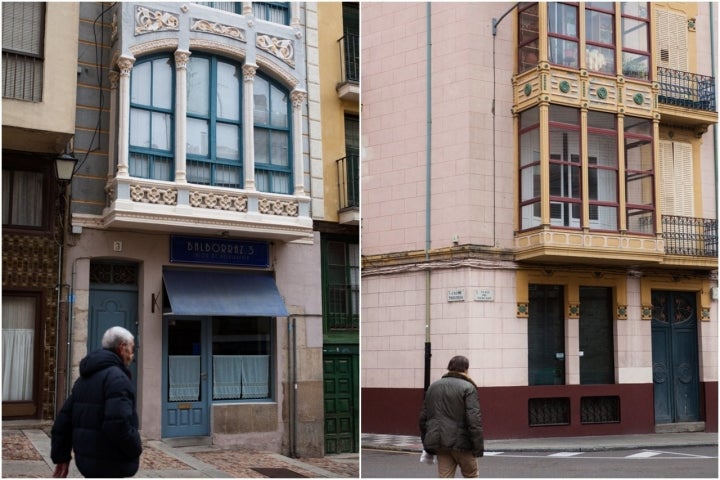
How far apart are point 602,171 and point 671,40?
4.43 meters

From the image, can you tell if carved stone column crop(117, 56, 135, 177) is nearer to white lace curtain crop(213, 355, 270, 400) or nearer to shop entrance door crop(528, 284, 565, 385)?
white lace curtain crop(213, 355, 270, 400)

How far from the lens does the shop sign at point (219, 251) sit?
15102 mm

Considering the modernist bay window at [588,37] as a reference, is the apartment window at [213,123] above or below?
below

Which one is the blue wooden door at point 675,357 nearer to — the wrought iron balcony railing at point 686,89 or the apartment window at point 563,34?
the wrought iron balcony railing at point 686,89

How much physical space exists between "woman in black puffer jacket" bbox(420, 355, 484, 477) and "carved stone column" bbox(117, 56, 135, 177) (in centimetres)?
745

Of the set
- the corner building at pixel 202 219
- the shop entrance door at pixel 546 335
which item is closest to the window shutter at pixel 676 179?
the shop entrance door at pixel 546 335

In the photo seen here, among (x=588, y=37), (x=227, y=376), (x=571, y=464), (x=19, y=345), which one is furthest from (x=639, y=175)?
(x=19, y=345)

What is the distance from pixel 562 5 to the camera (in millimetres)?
18625

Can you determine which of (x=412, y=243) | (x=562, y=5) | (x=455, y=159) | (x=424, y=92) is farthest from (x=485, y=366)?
(x=562, y=5)

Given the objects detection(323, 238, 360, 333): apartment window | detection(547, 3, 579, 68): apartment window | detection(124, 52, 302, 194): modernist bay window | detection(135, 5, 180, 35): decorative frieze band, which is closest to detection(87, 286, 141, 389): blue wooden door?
detection(124, 52, 302, 194): modernist bay window

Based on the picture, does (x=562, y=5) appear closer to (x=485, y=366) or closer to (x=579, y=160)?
(x=579, y=160)

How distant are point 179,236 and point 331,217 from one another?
9.96ft

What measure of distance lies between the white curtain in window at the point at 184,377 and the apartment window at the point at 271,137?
3.19 metres

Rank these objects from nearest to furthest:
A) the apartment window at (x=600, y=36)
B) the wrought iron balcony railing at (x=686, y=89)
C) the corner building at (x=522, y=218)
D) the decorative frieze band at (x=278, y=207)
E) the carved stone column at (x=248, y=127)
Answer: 1. the carved stone column at (x=248, y=127)
2. the decorative frieze band at (x=278, y=207)
3. the corner building at (x=522, y=218)
4. the apartment window at (x=600, y=36)
5. the wrought iron balcony railing at (x=686, y=89)
